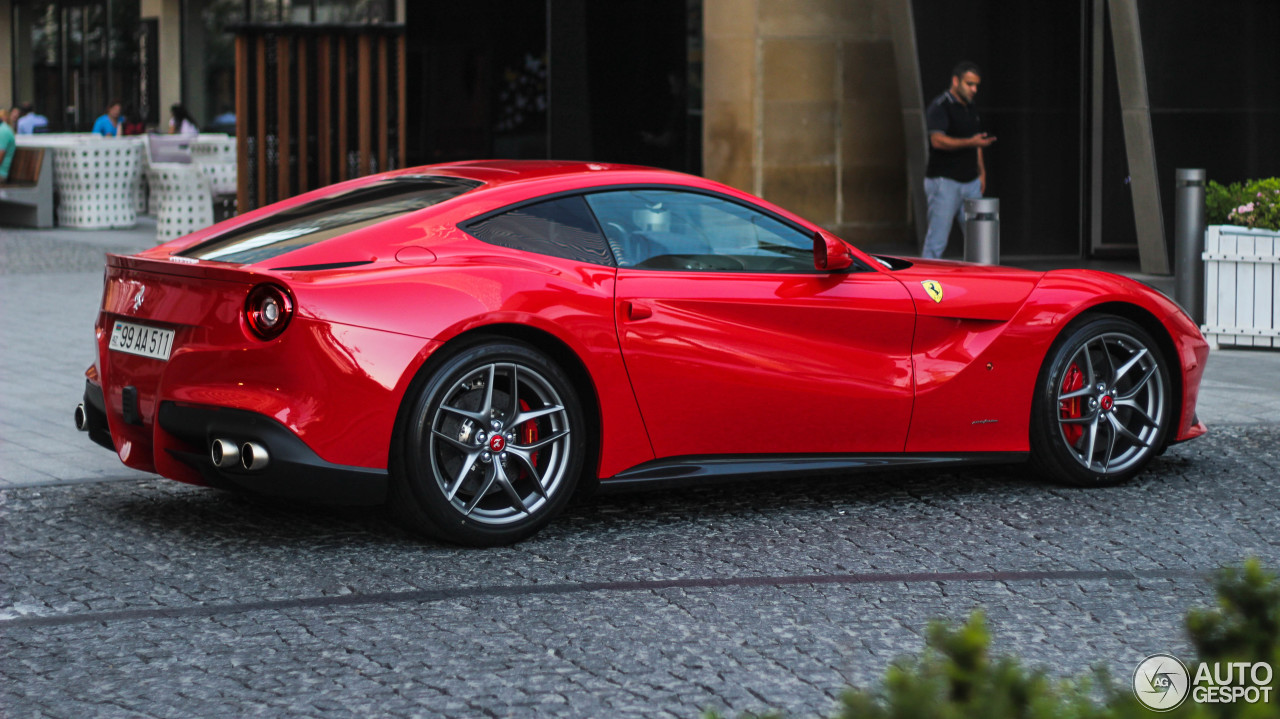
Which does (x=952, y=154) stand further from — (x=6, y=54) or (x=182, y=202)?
(x=6, y=54)

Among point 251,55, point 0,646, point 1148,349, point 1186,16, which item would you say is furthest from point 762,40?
point 0,646

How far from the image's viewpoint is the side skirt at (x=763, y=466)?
5.38 meters

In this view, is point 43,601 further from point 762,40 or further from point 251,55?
point 762,40

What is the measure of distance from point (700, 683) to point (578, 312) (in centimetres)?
175

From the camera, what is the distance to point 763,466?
560 centimetres

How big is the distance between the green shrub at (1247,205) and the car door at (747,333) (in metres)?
5.42

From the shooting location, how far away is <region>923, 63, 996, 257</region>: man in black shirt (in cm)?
1319

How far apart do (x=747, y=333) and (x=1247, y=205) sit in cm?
619

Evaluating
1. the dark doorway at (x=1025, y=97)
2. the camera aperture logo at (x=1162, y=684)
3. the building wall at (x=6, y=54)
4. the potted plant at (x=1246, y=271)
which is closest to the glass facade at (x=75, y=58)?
the building wall at (x=6, y=54)

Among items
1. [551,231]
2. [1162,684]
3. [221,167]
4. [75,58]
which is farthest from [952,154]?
[75,58]

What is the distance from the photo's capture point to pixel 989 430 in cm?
601

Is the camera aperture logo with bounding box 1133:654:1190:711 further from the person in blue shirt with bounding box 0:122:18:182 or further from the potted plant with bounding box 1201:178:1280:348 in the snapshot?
the person in blue shirt with bounding box 0:122:18:182

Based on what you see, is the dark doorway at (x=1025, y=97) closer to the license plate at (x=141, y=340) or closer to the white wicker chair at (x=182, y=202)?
the white wicker chair at (x=182, y=202)

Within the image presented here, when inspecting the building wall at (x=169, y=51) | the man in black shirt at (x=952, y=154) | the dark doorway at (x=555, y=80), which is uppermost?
the building wall at (x=169, y=51)
